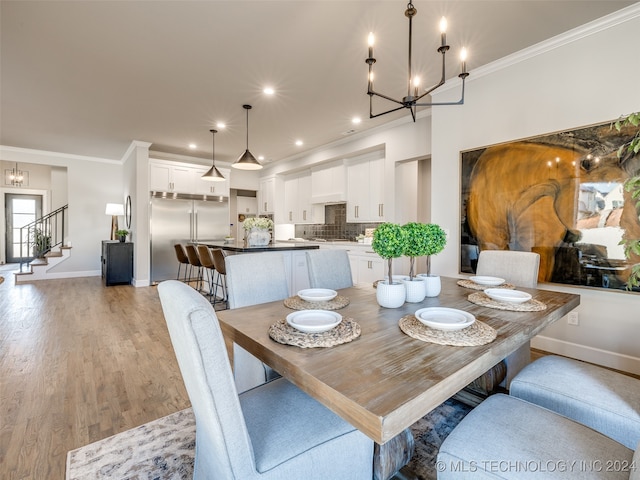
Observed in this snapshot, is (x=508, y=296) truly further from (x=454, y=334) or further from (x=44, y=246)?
(x=44, y=246)

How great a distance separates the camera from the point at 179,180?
20.2 feet

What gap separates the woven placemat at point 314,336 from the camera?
3.41 feet

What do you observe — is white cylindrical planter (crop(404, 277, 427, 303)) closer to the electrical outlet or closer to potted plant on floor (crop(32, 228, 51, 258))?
the electrical outlet

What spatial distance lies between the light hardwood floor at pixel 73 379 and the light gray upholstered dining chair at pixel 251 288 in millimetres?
596

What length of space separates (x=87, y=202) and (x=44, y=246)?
154 cm

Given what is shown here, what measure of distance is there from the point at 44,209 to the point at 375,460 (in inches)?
421

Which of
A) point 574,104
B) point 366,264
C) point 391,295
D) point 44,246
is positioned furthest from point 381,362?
point 44,246

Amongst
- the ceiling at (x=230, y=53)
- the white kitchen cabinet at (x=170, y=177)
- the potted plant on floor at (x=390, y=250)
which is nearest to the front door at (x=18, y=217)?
the ceiling at (x=230, y=53)

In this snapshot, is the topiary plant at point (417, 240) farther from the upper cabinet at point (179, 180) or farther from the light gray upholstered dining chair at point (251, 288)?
the upper cabinet at point (179, 180)

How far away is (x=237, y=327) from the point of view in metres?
1.24

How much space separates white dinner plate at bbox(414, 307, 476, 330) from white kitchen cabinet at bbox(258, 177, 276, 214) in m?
6.25

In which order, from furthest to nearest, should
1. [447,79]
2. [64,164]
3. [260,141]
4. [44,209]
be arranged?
[44,209] → [64,164] → [260,141] → [447,79]

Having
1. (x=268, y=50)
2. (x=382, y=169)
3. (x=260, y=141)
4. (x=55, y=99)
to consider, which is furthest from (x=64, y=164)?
(x=382, y=169)

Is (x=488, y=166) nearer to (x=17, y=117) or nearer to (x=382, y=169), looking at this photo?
(x=382, y=169)
